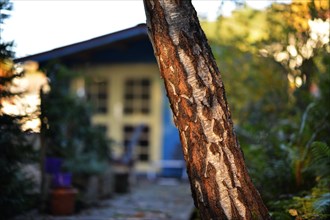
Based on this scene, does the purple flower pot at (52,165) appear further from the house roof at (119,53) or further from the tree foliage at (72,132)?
the house roof at (119,53)

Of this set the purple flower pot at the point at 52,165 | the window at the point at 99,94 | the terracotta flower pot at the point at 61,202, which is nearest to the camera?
the terracotta flower pot at the point at 61,202

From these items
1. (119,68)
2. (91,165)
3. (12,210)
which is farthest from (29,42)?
(119,68)

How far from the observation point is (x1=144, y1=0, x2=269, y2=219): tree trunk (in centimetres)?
359

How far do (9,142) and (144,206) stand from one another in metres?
3.81

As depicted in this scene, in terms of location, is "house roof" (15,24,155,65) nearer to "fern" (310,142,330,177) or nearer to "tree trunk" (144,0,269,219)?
"fern" (310,142,330,177)

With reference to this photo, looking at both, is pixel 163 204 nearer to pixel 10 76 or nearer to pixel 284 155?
pixel 284 155

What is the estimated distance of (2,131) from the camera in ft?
18.4

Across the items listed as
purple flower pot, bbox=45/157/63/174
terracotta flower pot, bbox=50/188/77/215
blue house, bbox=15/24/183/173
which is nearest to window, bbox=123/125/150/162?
blue house, bbox=15/24/183/173

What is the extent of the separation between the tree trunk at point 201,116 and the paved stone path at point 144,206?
3.40m

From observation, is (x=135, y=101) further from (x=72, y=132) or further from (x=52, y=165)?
(x=52, y=165)

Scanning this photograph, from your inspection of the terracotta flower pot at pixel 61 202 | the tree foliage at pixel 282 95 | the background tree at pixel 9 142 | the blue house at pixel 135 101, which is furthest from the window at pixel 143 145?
the background tree at pixel 9 142

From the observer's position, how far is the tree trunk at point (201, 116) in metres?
3.59

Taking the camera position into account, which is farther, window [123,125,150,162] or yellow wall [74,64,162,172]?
window [123,125,150,162]

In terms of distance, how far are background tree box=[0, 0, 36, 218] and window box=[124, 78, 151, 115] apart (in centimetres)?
927
